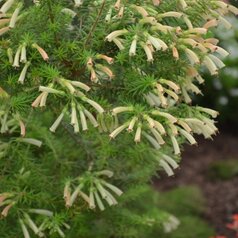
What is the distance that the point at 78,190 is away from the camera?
9.64ft

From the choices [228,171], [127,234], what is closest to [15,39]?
[127,234]

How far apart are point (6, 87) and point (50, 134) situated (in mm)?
641

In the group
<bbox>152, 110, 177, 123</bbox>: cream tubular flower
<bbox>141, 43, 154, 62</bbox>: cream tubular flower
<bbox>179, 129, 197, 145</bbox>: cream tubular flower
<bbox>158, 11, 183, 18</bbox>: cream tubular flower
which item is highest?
<bbox>158, 11, 183, 18</bbox>: cream tubular flower

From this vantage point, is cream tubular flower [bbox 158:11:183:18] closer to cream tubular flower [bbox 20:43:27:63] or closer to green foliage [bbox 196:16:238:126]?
cream tubular flower [bbox 20:43:27:63]

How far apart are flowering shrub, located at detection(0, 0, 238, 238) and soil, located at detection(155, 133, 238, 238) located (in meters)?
2.15

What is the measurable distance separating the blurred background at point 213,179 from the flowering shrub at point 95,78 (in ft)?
4.56

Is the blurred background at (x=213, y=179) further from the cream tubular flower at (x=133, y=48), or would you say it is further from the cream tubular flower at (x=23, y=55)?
the cream tubular flower at (x=23, y=55)

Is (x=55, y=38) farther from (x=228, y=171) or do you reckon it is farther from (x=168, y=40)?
(x=228, y=171)

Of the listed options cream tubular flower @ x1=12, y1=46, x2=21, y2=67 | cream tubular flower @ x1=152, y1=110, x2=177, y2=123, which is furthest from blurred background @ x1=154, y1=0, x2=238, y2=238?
cream tubular flower @ x1=12, y1=46, x2=21, y2=67

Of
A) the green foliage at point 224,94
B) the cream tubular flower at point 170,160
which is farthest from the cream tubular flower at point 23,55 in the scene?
the green foliage at point 224,94

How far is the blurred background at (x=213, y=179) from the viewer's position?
520cm

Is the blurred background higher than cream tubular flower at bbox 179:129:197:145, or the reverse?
cream tubular flower at bbox 179:129:197:145

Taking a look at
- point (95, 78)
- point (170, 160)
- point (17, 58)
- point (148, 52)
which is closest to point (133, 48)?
point (148, 52)

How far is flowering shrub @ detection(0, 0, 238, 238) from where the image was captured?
256 cm
